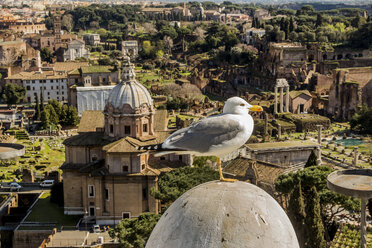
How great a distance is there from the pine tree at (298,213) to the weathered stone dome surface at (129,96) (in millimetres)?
10767

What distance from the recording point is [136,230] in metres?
23.0

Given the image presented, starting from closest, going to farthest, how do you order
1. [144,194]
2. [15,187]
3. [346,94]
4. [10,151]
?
[10,151], [144,194], [15,187], [346,94]

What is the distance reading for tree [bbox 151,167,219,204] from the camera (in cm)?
2572

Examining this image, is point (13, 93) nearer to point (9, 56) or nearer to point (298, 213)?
point (9, 56)

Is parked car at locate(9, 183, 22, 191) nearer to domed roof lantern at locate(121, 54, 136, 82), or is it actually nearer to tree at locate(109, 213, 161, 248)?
domed roof lantern at locate(121, 54, 136, 82)

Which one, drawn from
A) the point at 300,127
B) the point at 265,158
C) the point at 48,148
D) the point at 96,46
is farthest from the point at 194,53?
the point at 265,158

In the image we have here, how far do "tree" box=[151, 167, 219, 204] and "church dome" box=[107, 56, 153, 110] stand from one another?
4.38m

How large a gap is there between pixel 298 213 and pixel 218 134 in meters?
13.7

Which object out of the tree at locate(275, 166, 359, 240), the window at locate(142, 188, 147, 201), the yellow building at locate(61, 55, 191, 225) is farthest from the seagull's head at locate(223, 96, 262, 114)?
the window at locate(142, 188, 147, 201)

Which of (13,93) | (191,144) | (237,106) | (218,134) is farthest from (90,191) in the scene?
(13,93)

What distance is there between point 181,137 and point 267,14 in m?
153

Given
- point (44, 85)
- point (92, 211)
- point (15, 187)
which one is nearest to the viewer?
point (92, 211)

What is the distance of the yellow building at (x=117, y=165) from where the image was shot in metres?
28.2

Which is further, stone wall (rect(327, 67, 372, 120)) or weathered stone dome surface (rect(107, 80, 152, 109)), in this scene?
stone wall (rect(327, 67, 372, 120))
